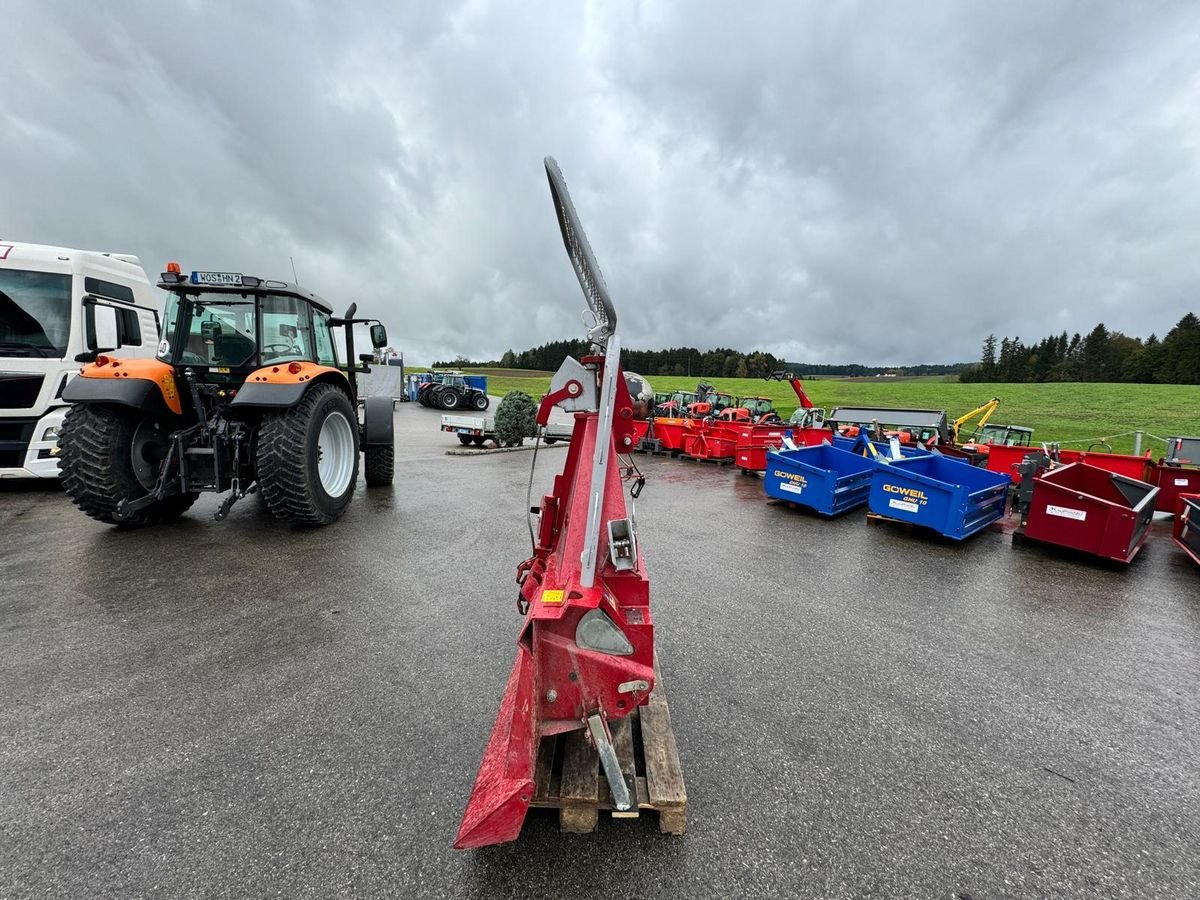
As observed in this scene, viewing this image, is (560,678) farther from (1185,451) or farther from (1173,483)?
(1185,451)

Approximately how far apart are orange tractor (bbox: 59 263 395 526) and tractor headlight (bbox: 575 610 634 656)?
13.2 feet

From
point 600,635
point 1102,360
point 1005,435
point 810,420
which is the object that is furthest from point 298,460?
point 1102,360

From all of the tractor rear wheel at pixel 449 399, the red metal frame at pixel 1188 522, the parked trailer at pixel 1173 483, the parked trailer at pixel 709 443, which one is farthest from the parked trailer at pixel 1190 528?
the tractor rear wheel at pixel 449 399

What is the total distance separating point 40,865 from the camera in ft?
5.42

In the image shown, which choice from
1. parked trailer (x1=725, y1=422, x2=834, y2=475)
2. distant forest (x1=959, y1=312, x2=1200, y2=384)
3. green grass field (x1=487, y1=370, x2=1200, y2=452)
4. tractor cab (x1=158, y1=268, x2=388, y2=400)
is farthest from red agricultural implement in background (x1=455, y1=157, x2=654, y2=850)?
distant forest (x1=959, y1=312, x2=1200, y2=384)

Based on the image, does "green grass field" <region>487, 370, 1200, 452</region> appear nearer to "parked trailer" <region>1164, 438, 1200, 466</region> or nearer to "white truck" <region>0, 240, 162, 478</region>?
"parked trailer" <region>1164, 438, 1200, 466</region>

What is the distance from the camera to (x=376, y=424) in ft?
23.2

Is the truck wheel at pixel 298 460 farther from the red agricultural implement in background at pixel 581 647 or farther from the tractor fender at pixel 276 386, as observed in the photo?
the red agricultural implement in background at pixel 581 647

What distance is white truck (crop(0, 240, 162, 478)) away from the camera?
243 inches

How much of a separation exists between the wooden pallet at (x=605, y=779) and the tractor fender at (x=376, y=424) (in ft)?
19.5

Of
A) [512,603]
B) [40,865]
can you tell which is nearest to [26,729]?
[40,865]

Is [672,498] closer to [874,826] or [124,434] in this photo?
[874,826]

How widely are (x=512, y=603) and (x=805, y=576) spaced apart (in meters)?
2.67

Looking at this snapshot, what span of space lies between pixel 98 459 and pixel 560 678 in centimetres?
527
